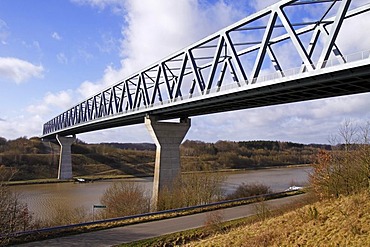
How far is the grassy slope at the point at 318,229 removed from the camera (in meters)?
9.10

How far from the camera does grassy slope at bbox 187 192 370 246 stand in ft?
29.9

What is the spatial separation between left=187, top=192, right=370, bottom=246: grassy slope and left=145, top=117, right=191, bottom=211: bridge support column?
19587 millimetres

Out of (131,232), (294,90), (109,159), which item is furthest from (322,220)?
(109,159)

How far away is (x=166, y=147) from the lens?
1312 inches

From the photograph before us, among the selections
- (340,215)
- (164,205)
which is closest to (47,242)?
(340,215)

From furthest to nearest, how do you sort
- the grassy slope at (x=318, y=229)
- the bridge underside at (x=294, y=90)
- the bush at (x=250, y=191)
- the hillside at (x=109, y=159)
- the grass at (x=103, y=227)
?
the hillside at (x=109, y=159) < the bush at (x=250, y=191) < the bridge underside at (x=294, y=90) < the grass at (x=103, y=227) < the grassy slope at (x=318, y=229)

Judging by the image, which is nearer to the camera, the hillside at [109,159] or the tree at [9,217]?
the tree at [9,217]

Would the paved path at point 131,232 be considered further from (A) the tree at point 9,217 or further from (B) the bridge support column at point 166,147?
(B) the bridge support column at point 166,147

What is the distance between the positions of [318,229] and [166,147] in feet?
77.9

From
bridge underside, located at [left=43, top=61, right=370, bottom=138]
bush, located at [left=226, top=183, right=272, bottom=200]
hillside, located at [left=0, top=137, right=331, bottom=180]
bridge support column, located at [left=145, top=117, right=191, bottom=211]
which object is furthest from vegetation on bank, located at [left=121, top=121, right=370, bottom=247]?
hillside, located at [left=0, top=137, right=331, bottom=180]

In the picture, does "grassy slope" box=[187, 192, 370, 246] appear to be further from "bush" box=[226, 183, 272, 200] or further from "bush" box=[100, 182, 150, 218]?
"bush" box=[226, 183, 272, 200]

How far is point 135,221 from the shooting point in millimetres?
16688

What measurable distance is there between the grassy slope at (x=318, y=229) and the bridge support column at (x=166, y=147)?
19587 mm

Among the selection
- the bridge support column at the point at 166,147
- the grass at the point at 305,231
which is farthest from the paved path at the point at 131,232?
the bridge support column at the point at 166,147
